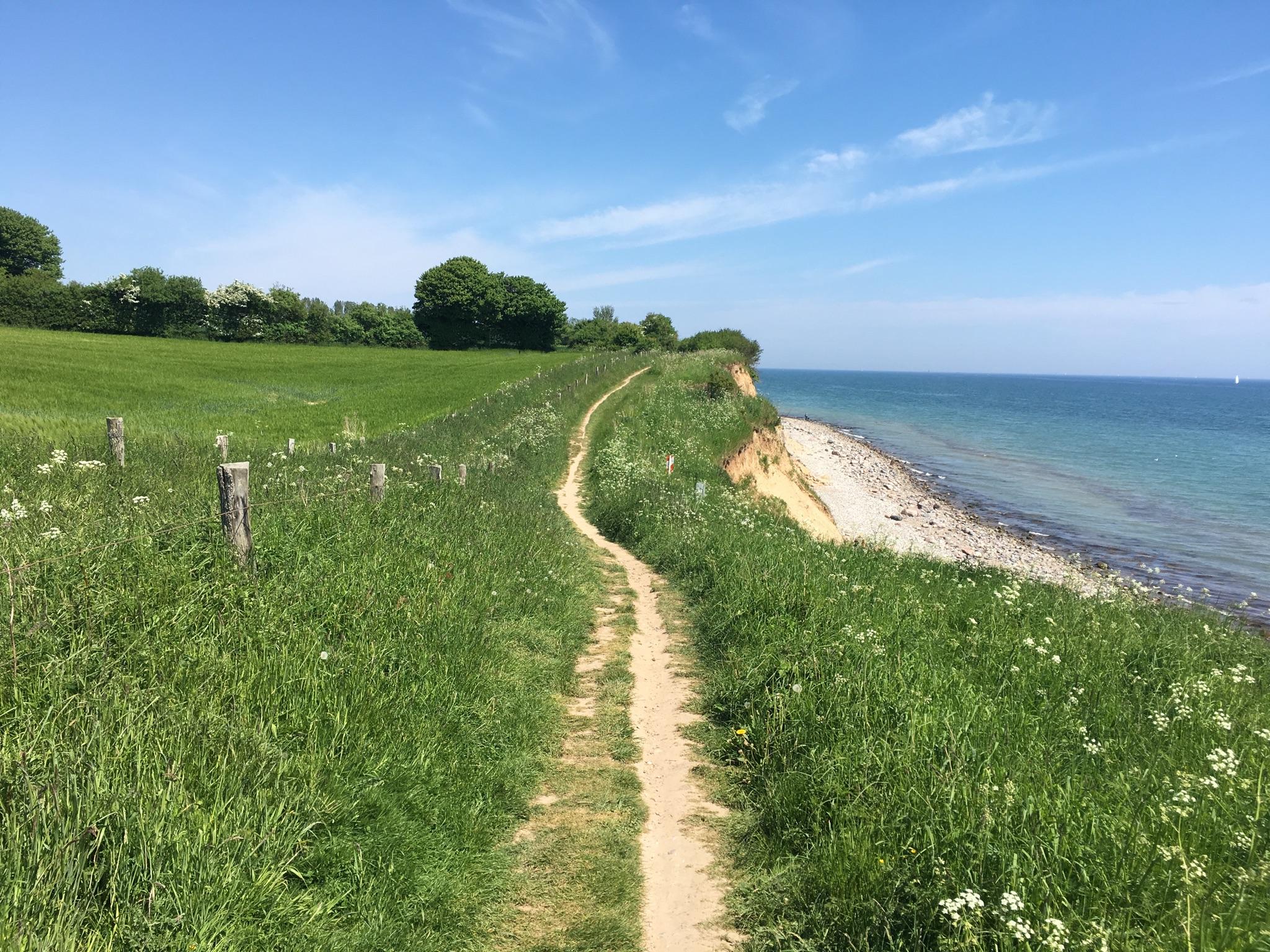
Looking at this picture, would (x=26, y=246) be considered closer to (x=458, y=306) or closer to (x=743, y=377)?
(x=458, y=306)

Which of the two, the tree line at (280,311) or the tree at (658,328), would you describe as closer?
the tree line at (280,311)

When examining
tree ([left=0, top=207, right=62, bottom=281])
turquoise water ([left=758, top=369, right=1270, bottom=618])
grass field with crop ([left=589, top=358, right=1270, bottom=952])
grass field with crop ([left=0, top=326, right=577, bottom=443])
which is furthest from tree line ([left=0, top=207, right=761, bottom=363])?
grass field with crop ([left=589, top=358, right=1270, bottom=952])

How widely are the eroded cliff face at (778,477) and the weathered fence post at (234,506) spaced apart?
23.1 meters

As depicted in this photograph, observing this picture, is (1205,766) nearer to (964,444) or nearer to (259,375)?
(259,375)

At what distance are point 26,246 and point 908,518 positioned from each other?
11691 centimetres

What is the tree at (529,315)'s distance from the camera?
92688 millimetres

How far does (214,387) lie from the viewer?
30.8m

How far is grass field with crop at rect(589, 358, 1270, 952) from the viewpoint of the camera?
362 cm

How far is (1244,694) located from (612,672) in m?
7.59

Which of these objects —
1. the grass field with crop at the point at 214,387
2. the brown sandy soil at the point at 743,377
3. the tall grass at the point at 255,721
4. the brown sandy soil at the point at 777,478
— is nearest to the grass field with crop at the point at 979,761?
the tall grass at the point at 255,721

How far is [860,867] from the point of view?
421 cm

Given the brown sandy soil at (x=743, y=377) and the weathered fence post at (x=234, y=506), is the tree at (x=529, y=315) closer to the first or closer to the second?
the brown sandy soil at (x=743, y=377)

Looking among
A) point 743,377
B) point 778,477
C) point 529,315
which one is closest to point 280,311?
point 529,315

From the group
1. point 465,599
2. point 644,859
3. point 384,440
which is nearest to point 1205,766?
point 644,859
